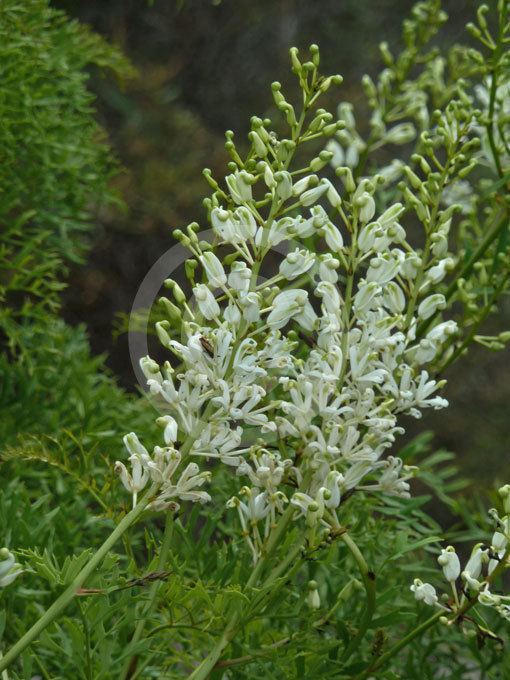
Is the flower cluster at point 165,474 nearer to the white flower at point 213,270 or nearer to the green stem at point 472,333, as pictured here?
the white flower at point 213,270

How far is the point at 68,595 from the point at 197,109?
262cm

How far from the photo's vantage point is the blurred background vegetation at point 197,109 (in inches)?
98.7

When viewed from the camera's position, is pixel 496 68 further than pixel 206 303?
Yes

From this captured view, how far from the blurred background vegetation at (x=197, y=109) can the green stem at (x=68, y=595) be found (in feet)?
5.95

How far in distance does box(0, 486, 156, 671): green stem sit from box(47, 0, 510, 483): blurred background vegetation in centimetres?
181

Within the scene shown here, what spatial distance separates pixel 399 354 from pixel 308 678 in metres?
0.18

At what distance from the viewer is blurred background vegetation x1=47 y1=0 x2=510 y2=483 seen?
2.51 metres

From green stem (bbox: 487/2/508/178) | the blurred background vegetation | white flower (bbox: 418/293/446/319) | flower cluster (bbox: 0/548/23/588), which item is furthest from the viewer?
the blurred background vegetation

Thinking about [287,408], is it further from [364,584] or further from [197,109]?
[197,109]

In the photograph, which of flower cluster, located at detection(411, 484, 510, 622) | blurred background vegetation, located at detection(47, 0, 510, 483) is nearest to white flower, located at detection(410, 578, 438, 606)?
flower cluster, located at detection(411, 484, 510, 622)

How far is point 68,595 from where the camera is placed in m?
0.46

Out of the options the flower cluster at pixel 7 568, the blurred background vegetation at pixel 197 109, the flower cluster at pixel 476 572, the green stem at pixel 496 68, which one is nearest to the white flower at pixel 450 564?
the flower cluster at pixel 476 572

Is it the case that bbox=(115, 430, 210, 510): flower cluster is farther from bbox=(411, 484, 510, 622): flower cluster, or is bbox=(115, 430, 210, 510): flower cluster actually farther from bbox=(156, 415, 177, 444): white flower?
bbox=(411, 484, 510, 622): flower cluster

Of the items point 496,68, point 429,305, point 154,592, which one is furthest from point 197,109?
point 154,592
